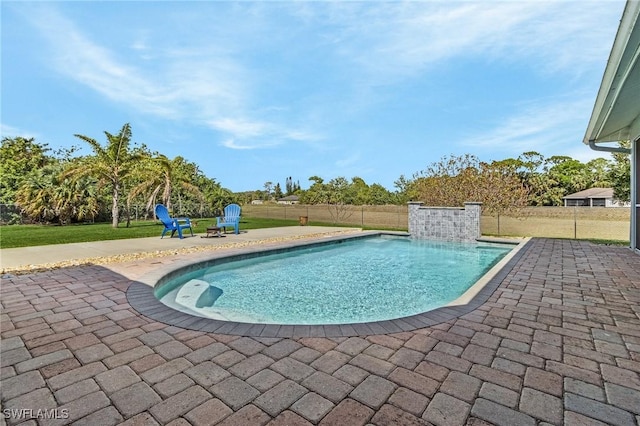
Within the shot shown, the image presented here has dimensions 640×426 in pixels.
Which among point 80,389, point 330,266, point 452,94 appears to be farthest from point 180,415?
point 452,94

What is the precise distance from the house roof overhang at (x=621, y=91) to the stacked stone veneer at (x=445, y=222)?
3.80 meters

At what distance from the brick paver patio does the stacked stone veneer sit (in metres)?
7.59

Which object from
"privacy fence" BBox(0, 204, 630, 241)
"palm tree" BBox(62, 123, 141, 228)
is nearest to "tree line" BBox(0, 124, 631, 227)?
"palm tree" BBox(62, 123, 141, 228)

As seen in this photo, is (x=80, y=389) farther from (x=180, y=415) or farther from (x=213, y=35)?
(x=213, y=35)

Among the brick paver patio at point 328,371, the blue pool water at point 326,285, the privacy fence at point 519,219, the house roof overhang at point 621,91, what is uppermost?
the house roof overhang at point 621,91

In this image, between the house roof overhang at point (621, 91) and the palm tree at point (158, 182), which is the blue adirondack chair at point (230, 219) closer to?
the palm tree at point (158, 182)

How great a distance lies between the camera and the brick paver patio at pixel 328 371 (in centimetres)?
155

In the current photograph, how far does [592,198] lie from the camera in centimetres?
2950

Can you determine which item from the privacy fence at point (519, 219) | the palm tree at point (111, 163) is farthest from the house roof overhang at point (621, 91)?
the palm tree at point (111, 163)

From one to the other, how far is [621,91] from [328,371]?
534 centimetres

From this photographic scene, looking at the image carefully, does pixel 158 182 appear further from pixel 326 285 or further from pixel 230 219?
pixel 326 285

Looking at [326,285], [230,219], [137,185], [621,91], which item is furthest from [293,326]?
[137,185]

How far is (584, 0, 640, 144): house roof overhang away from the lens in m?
2.70

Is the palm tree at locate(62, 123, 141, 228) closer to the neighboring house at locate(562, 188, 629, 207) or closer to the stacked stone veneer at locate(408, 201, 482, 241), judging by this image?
the stacked stone veneer at locate(408, 201, 482, 241)
